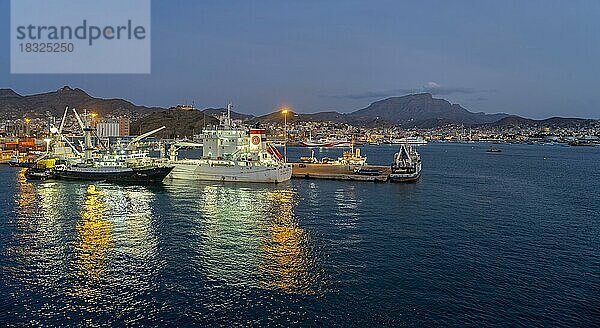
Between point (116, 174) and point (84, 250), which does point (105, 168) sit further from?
point (84, 250)

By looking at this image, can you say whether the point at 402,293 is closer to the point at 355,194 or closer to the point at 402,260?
the point at 402,260

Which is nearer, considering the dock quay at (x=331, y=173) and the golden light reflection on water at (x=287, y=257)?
the golden light reflection on water at (x=287, y=257)

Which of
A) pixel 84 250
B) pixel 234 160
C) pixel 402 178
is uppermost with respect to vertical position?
pixel 234 160

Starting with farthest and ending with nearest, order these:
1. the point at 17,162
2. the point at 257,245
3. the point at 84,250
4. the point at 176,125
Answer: the point at 176,125 < the point at 17,162 < the point at 257,245 < the point at 84,250

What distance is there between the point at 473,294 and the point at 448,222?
12.2 m

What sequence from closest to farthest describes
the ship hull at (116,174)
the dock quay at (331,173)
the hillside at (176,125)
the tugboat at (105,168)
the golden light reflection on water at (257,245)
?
1. the golden light reflection on water at (257,245)
2. the ship hull at (116,174)
3. the tugboat at (105,168)
4. the dock quay at (331,173)
5. the hillside at (176,125)

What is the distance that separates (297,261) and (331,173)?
33419 mm

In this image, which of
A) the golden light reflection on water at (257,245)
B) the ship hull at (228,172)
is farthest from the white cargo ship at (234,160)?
the golden light reflection on water at (257,245)

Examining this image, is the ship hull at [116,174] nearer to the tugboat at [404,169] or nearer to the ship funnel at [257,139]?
the ship funnel at [257,139]

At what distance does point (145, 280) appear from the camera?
17.0 m

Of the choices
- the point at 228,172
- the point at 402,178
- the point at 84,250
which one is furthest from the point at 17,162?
the point at 84,250

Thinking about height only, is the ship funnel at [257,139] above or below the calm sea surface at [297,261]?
above

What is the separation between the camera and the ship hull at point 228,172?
4572 centimetres

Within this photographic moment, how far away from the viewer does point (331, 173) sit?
52.6m
